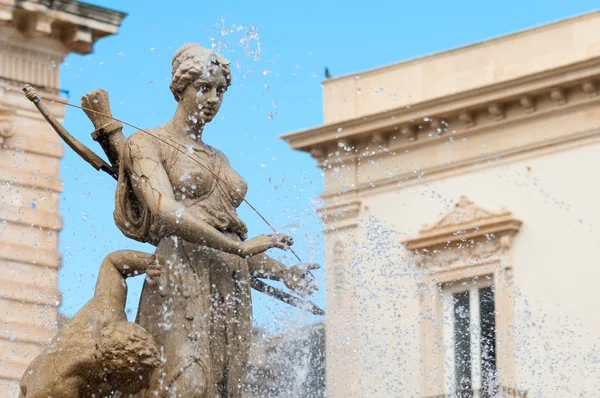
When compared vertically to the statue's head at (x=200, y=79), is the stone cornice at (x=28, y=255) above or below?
above

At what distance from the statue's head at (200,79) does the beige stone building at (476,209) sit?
13564 mm

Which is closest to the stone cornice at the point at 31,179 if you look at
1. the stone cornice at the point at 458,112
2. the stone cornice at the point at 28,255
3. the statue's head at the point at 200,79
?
the stone cornice at the point at 28,255

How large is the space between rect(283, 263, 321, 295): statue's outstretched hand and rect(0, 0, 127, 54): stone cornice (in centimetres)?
1283

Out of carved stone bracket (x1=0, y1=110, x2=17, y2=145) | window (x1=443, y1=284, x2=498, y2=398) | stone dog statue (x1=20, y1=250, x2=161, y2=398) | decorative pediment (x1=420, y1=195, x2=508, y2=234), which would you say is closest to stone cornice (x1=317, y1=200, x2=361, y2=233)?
decorative pediment (x1=420, y1=195, x2=508, y2=234)

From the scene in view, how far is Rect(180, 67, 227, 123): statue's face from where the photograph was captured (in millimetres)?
8750

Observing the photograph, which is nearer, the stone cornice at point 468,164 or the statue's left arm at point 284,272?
the statue's left arm at point 284,272

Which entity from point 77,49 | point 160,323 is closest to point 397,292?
point 77,49

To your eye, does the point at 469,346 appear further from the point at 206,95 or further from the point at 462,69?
the point at 206,95

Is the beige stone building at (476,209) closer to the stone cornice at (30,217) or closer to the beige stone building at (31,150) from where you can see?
the stone cornice at (30,217)

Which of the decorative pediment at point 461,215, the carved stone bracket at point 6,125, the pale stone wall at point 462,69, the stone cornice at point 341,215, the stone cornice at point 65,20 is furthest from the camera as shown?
the stone cornice at point 341,215

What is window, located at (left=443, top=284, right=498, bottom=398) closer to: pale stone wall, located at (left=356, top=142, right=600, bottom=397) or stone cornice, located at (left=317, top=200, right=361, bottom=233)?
pale stone wall, located at (left=356, top=142, right=600, bottom=397)

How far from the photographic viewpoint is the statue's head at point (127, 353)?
7.89m

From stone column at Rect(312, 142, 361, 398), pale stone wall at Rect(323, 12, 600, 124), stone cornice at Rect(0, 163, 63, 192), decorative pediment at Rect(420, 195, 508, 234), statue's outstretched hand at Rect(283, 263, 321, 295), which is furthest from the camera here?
decorative pediment at Rect(420, 195, 508, 234)

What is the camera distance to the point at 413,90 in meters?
26.2
